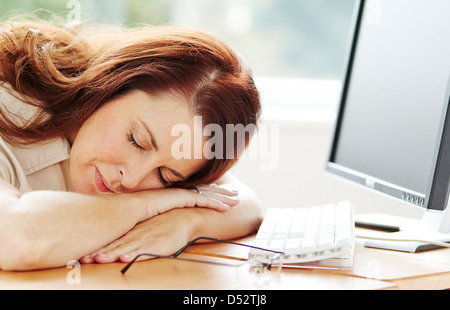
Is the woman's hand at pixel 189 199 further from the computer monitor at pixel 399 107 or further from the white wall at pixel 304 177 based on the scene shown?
the white wall at pixel 304 177

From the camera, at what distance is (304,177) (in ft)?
7.12

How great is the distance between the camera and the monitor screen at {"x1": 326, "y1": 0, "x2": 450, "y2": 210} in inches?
38.5

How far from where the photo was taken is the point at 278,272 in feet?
2.52

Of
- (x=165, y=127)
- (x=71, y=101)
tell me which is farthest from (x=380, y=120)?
(x=71, y=101)

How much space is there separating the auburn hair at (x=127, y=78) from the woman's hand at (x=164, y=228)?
0.20ft

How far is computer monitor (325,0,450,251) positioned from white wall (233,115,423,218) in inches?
31.5

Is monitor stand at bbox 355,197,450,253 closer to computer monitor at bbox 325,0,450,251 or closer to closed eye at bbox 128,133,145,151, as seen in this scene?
computer monitor at bbox 325,0,450,251

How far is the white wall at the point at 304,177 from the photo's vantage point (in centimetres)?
214

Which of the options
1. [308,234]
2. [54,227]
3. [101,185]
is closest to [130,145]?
[101,185]

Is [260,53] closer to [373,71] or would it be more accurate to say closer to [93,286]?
[373,71]

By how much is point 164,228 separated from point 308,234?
0.79 ft

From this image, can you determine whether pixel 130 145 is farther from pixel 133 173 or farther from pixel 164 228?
pixel 164 228

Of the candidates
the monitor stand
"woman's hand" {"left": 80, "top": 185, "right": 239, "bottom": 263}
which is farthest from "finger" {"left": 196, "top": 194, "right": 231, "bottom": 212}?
the monitor stand

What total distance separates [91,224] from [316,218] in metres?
0.45
